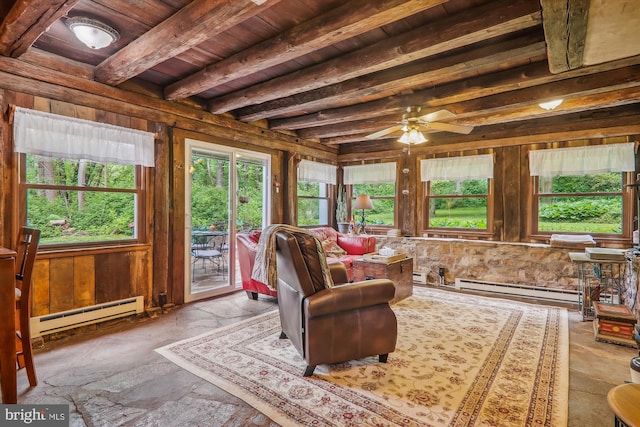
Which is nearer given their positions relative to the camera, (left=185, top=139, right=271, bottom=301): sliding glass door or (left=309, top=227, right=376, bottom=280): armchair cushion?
(left=185, top=139, right=271, bottom=301): sliding glass door

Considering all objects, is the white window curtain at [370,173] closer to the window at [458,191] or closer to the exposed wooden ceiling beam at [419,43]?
the window at [458,191]

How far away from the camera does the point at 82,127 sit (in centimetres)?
312

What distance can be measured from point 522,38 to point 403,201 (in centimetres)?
371

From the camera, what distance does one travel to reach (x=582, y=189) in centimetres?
448

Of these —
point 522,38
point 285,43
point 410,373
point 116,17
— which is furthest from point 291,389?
point 522,38

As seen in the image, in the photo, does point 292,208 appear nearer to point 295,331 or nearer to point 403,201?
point 403,201

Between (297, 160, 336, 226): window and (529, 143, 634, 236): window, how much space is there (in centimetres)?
342

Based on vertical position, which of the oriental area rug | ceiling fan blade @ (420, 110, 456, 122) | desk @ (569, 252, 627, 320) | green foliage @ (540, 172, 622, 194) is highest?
ceiling fan blade @ (420, 110, 456, 122)

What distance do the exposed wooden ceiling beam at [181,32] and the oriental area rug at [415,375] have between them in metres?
2.41

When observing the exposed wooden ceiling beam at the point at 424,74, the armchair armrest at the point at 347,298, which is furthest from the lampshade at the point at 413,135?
the armchair armrest at the point at 347,298

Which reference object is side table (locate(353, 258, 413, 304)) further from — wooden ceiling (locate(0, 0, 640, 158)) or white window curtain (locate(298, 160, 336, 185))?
white window curtain (locate(298, 160, 336, 185))

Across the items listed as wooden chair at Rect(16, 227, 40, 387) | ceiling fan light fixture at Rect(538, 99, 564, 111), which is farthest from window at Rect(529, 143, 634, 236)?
wooden chair at Rect(16, 227, 40, 387)

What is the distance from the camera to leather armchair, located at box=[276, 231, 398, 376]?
227cm

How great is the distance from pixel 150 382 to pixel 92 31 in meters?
2.52
